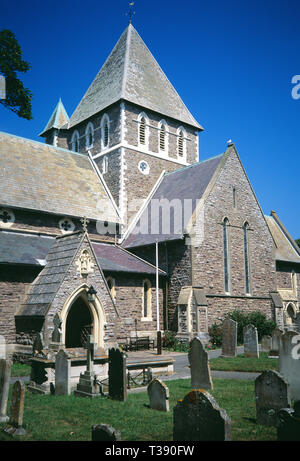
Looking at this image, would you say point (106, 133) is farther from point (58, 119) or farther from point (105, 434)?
point (105, 434)

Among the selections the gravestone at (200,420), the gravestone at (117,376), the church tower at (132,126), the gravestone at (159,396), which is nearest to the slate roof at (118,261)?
the church tower at (132,126)

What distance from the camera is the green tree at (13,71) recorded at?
49.2ft

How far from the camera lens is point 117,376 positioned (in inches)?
Result: 374

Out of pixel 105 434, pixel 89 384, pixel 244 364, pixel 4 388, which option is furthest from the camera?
pixel 244 364

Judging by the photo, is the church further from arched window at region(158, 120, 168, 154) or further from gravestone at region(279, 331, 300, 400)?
gravestone at region(279, 331, 300, 400)

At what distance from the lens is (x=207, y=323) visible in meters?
21.2

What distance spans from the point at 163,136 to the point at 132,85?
429cm

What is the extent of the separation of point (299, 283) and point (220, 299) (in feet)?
37.3

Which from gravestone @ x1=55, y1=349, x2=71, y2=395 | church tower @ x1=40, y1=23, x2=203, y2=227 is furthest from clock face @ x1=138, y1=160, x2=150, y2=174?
gravestone @ x1=55, y1=349, x2=71, y2=395

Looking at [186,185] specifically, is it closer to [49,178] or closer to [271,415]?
[49,178]

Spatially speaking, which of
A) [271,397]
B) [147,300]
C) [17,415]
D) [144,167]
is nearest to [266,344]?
[147,300]

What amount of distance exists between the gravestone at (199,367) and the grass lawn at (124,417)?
0.91 ft

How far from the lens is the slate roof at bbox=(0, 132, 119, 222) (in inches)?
863

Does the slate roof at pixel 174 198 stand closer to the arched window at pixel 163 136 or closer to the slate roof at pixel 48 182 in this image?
the slate roof at pixel 48 182
